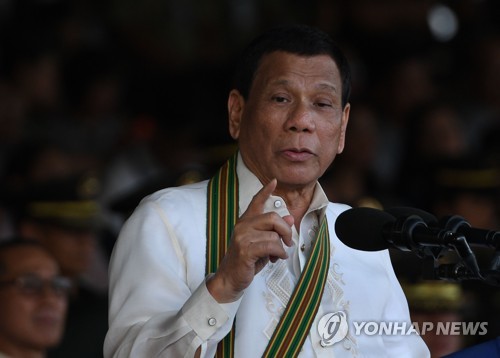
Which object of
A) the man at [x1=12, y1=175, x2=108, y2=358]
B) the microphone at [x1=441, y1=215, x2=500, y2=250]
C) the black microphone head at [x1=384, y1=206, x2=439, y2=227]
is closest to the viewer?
the microphone at [x1=441, y1=215, x2=500, y2=250]

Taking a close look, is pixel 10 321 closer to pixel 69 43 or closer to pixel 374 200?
pixel 374 200

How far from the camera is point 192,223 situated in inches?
136

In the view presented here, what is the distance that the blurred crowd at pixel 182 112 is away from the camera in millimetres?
6824

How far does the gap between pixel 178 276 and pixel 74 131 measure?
5.06m

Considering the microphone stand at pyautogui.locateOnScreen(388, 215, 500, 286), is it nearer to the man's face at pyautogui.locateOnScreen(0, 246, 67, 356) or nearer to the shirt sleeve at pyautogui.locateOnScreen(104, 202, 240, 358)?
the shirt sleeve at pyautogui.locateOnScreen(104, 202, 240, 358)

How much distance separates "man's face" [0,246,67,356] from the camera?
5465 millimetres

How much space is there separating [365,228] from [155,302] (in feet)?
1.82

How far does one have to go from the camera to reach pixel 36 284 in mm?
5562

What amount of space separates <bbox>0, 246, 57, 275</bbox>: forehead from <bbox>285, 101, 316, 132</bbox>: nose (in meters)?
2.31

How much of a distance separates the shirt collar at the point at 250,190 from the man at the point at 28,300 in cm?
207

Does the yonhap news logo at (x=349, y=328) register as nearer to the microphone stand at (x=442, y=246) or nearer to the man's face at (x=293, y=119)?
the man's face at (x=293, y=119)

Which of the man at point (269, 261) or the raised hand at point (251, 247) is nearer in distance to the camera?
the raised hand at point (251, 247)

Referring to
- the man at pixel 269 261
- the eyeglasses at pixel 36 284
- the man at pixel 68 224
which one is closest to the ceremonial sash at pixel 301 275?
the man at pixel 269 261

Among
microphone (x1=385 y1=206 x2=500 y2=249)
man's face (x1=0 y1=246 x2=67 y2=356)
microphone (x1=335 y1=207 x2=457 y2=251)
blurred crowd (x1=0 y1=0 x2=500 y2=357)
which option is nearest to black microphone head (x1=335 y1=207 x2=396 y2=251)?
microphone (x1=335 y1=207 x2=457 y2=251)
